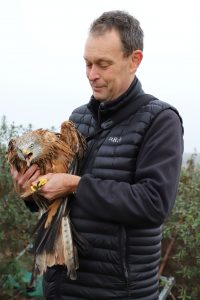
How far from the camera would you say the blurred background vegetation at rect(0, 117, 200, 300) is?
16.6 feet

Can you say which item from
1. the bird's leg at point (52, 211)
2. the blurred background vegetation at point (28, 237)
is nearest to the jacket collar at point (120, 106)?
the bird's leg at point (52, 211)

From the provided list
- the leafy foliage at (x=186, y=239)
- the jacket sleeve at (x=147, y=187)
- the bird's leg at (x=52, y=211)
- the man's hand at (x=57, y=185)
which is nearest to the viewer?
the jacket sleeve at (x=147, y=187)

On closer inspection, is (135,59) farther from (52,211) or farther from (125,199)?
(52,211)

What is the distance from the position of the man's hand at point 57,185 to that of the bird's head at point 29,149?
0.12 m

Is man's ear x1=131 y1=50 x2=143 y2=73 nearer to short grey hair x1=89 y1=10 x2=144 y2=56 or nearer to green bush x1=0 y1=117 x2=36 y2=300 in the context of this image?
short grey hair x1=89 y1=10 x2=144 y2=56

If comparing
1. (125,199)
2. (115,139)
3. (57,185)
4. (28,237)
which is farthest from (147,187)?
(28,237)

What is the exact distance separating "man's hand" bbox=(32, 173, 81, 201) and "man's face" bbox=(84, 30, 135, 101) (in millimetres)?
472

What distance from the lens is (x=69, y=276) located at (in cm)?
257

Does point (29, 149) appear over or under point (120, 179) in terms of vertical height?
over

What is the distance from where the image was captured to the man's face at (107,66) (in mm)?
2506

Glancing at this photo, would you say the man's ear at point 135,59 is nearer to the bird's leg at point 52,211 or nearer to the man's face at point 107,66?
the man's face at point 107,66

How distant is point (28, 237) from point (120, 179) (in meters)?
3.07

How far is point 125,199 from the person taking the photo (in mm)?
2359

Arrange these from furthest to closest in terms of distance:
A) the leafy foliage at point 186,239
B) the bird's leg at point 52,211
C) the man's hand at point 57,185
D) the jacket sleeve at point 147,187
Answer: the leafy foliage at point 186,239, the bird's leg at point 52,211, the man's hand at point 57,185, the jacket sleeve at point 147,187
